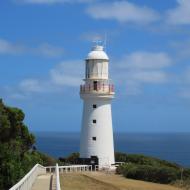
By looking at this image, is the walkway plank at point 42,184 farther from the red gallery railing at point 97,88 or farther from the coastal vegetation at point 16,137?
the red gallery railing at point 97,88

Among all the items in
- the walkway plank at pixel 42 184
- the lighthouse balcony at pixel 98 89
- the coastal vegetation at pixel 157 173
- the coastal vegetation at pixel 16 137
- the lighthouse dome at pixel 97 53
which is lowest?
→ the walkway plank at pixel 42 184

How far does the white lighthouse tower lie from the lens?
40.4 metres

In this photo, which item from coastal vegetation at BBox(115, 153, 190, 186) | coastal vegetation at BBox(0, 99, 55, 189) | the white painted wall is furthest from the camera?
the white painted wall

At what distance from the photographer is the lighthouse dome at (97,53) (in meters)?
41.6

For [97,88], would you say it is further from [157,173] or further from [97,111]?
[157,173]

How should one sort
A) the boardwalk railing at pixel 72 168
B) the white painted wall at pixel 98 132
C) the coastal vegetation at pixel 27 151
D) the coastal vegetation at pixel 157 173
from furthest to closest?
1. the white painted wall at pixel 98 132
2. the boardwalk railing at pixel 72 168
3. the coastal vegetation at pixel 157 173
4. the coastal vegetation at pixel 27 151

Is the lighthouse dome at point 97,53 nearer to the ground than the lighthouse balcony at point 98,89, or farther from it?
farther from it

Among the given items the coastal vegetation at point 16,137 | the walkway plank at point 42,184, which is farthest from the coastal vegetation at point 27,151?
the walkway plank at point 42,184

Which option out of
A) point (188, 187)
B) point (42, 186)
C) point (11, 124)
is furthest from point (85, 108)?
point (42, 186)

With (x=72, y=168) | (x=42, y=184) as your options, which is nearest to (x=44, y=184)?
(x=42, y=184)

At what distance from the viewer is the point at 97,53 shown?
41875mm

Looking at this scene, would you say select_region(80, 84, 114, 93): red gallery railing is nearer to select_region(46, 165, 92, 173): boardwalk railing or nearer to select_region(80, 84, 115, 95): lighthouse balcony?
select_region(80, 84, 115, 95): lighthouse balcony

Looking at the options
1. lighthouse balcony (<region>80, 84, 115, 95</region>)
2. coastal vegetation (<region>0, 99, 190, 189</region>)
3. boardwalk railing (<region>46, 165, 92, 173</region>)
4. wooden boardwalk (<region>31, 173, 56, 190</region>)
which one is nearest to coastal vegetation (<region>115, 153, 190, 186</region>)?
coastal vegetation (<region>0, 99, 190, 189</region>)

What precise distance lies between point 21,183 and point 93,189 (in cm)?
966
